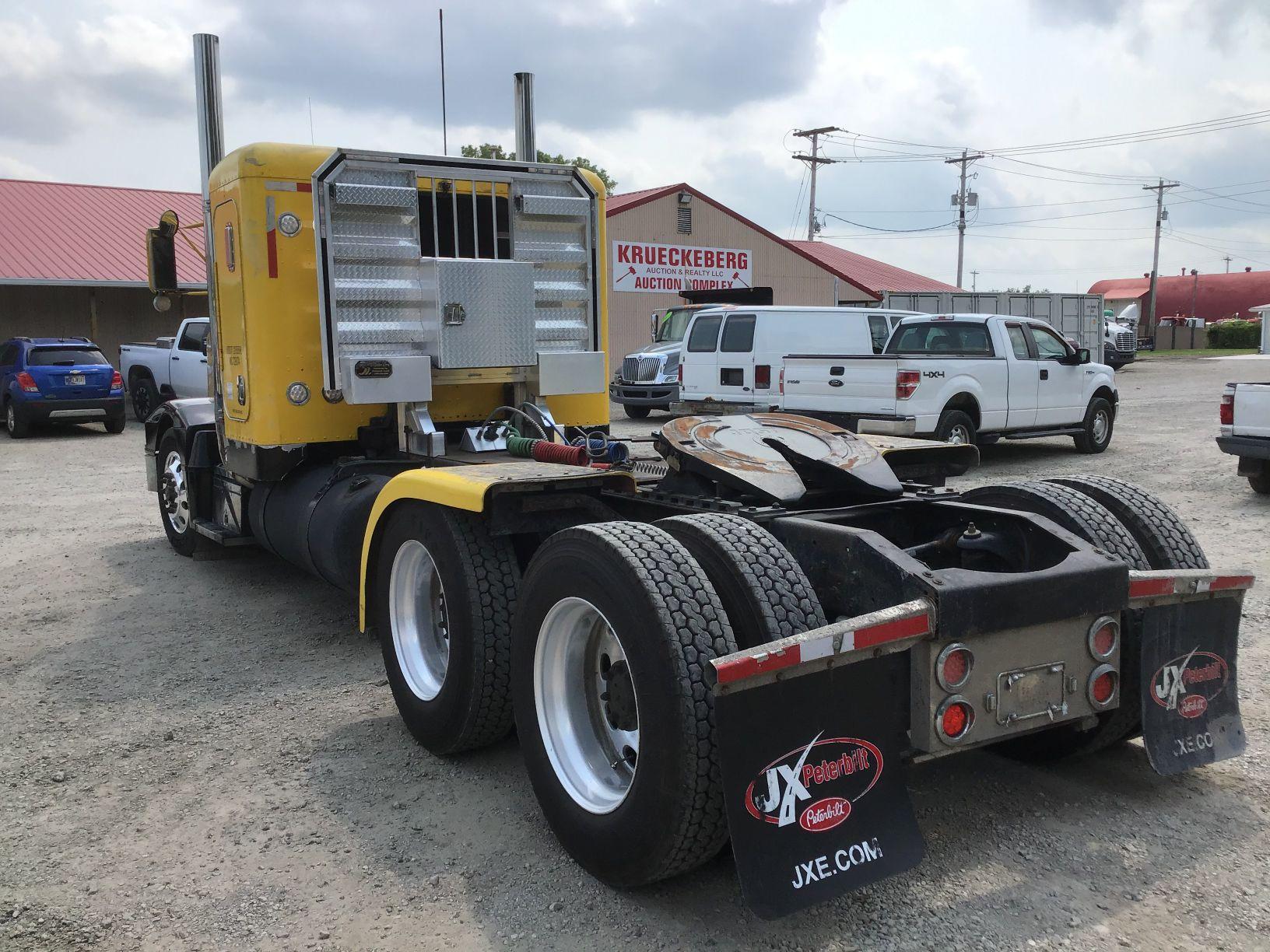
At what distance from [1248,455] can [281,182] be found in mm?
8726

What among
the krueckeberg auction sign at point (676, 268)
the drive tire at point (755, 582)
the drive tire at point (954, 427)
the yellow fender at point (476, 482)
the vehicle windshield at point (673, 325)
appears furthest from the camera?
the krueckeberg auction sign at point (676, 268)

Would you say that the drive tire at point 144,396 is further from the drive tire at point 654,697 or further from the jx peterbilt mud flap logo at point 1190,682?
the jx peterbilt mud flap logo at point 1190,682

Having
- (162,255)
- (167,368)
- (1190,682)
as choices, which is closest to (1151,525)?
(1190,682)

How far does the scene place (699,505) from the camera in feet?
13.7

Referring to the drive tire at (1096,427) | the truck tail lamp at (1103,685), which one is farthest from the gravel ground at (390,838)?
the drive tire at (1096,427)

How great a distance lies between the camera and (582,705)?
12.1 ft

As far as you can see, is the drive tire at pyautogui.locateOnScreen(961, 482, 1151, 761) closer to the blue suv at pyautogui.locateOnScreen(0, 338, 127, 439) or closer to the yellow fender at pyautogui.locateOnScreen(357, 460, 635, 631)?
the yellow fender at pyautogui.locateOnScreen(357, 460, 635, 631)

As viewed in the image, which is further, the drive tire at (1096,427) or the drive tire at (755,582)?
the drive tire at (1096,427)

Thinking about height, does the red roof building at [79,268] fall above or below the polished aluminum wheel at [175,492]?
above

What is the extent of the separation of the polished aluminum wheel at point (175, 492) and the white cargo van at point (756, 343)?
921cm

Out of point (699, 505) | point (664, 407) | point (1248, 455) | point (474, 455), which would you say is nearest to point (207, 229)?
point (474, 455)

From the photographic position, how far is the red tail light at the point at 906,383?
42.2 ft

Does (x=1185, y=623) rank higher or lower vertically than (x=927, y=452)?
lower

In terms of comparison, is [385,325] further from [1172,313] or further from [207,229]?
[1172,313]
